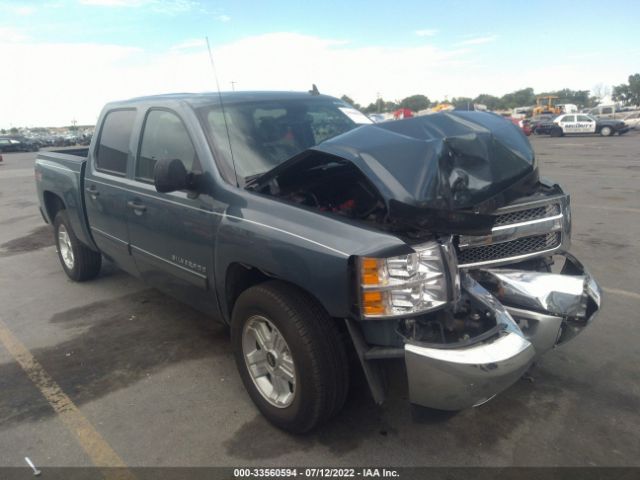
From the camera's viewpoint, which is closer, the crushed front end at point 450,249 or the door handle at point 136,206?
the crushed front end at point 450,249

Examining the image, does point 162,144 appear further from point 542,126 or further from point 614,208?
point 542,126

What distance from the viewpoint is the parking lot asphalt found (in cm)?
276

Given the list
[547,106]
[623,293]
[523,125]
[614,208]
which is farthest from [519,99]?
[623,293]

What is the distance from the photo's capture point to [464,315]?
272 centimetres

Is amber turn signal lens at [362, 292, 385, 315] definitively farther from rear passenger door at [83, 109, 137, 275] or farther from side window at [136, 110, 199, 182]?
rear passenger door at [83, 109, 137, 275]

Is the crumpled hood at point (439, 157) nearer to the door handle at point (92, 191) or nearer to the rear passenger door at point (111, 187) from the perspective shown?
the rear passenger door at point (111, 187)

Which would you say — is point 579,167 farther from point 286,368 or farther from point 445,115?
point 286,368

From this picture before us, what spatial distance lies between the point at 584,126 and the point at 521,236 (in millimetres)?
33772

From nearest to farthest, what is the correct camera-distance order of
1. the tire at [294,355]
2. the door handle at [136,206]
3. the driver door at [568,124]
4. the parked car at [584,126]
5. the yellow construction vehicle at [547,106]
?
the tire at [294,355] < the door handle at [136,206] < the parked car at [584,126] < the driver door at [568,124] < the yellow construction vehicle at [547,106]

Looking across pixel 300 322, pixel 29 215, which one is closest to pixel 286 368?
pixel 300 322

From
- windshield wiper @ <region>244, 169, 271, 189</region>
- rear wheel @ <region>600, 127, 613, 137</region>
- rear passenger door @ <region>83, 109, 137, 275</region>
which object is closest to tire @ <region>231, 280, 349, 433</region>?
windshield wiper @ <region>244, 169, 271, 189</region>

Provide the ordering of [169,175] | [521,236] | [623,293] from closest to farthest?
[169,175] → [521,236] → [623,293]

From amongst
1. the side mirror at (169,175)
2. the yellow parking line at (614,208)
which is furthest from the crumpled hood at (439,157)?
the yellow parking line at (614,208)

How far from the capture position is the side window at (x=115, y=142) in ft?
13.9
